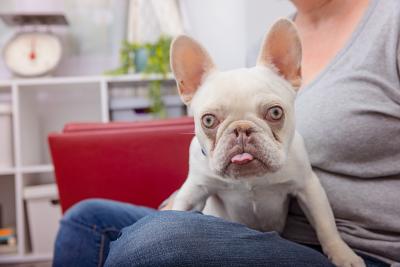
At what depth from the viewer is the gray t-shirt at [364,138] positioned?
79 cm

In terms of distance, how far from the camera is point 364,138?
2.63ft

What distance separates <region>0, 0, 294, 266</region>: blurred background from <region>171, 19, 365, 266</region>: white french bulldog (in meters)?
1.06

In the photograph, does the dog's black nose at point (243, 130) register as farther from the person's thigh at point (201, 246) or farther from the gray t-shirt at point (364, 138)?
the gray t-shirt at point (364, 138)

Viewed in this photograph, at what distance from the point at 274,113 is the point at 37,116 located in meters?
2.18

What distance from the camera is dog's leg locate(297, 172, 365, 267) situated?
72 cm

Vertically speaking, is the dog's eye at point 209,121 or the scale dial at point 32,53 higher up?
the scale dial at point 32,53

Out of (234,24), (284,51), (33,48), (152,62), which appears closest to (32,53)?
(33,48)

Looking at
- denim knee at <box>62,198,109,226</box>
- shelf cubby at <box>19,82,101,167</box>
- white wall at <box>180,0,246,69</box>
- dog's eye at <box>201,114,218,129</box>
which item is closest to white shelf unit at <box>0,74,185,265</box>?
shelf cubby at <box>19,82,101,167</box>

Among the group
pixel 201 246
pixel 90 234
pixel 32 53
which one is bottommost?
pixel 90 234

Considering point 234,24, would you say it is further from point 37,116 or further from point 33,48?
point 37,116

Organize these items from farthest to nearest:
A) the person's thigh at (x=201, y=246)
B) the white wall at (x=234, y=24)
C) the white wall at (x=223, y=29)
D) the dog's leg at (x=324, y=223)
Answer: the white wall at (x=223, y=29) < the white wall at (x=234, y=24) < the dog's leg at (x=324, y=223) < the person's thigh at (x=201, y=246)

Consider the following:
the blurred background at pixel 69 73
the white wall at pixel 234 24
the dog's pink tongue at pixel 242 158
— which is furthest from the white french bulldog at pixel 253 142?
the blurred background at pixel 69 73

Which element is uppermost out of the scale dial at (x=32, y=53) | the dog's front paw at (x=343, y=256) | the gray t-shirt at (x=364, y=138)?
the scale dial at (x=32, y=53)

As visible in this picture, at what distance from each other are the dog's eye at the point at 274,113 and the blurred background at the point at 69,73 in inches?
45.5
